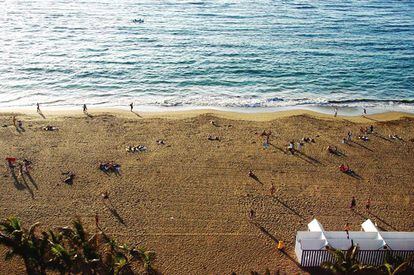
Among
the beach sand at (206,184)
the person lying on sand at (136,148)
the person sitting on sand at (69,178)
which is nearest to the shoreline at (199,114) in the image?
the beach sand at (206,184)

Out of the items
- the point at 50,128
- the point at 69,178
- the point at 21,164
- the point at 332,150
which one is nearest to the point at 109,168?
the point at 69,178

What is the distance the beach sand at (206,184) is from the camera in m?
24.6

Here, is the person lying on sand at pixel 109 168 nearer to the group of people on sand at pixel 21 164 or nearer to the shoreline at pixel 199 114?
the group of people on sand at pixel 21 164

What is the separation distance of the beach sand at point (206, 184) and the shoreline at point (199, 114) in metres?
1.40

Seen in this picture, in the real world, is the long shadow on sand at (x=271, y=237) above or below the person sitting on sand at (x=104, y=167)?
below

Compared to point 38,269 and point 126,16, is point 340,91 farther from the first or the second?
point 126,16

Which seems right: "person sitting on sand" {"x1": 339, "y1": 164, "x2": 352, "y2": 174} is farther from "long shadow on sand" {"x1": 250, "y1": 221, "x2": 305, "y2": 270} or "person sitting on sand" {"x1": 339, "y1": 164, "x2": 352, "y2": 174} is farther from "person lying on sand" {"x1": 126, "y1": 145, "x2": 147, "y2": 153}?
"person lying on sand" {"x1": 126, "y1": 145, "x2": 147, "y2": 153}

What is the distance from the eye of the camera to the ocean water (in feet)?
162

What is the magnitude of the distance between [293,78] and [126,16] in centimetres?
4238

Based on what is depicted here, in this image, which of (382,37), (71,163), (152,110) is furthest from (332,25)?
(71,163)

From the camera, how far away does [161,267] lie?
888 inches

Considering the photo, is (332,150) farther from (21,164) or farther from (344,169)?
(21,164)

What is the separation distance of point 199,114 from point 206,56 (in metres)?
20.0

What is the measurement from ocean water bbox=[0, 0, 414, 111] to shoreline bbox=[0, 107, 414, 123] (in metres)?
2.12
